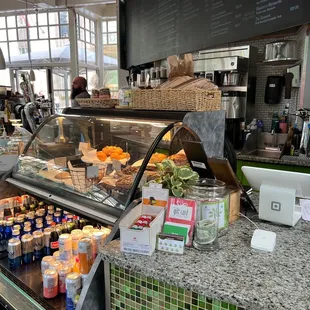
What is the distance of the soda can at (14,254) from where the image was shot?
5.90 feet

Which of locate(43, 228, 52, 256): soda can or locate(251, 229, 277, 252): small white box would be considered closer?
locate(251, 229, 277, 252): small white box

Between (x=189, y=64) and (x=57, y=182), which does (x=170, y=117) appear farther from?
(x=57, y=182)

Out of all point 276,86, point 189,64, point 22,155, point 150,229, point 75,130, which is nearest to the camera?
point 150,229

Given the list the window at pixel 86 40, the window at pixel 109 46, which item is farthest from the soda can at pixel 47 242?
the window at pixel 109 46

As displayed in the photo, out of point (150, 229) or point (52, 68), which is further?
point (52, 68)

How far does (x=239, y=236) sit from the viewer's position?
52.1 inches

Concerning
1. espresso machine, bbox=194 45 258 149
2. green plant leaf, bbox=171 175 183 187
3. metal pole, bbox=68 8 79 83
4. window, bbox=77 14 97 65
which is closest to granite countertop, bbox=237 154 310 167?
espresso machine, bbox=194 45 258 149

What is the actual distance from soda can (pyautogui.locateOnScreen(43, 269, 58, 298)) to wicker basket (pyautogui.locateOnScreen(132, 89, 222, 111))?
1041 mm

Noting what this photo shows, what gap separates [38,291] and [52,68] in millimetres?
9577

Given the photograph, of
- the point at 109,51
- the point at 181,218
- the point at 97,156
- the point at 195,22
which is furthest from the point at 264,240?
the point at 109,51

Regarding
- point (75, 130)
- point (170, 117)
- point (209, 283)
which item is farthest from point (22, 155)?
point (209, 283)

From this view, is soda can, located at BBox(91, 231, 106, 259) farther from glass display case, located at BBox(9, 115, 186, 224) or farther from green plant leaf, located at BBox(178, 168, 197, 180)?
green plant leaf, located at BBox(178, 168, 197, 180)

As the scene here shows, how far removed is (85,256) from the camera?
1573mm

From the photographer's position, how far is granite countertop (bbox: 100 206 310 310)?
0.93 meters
